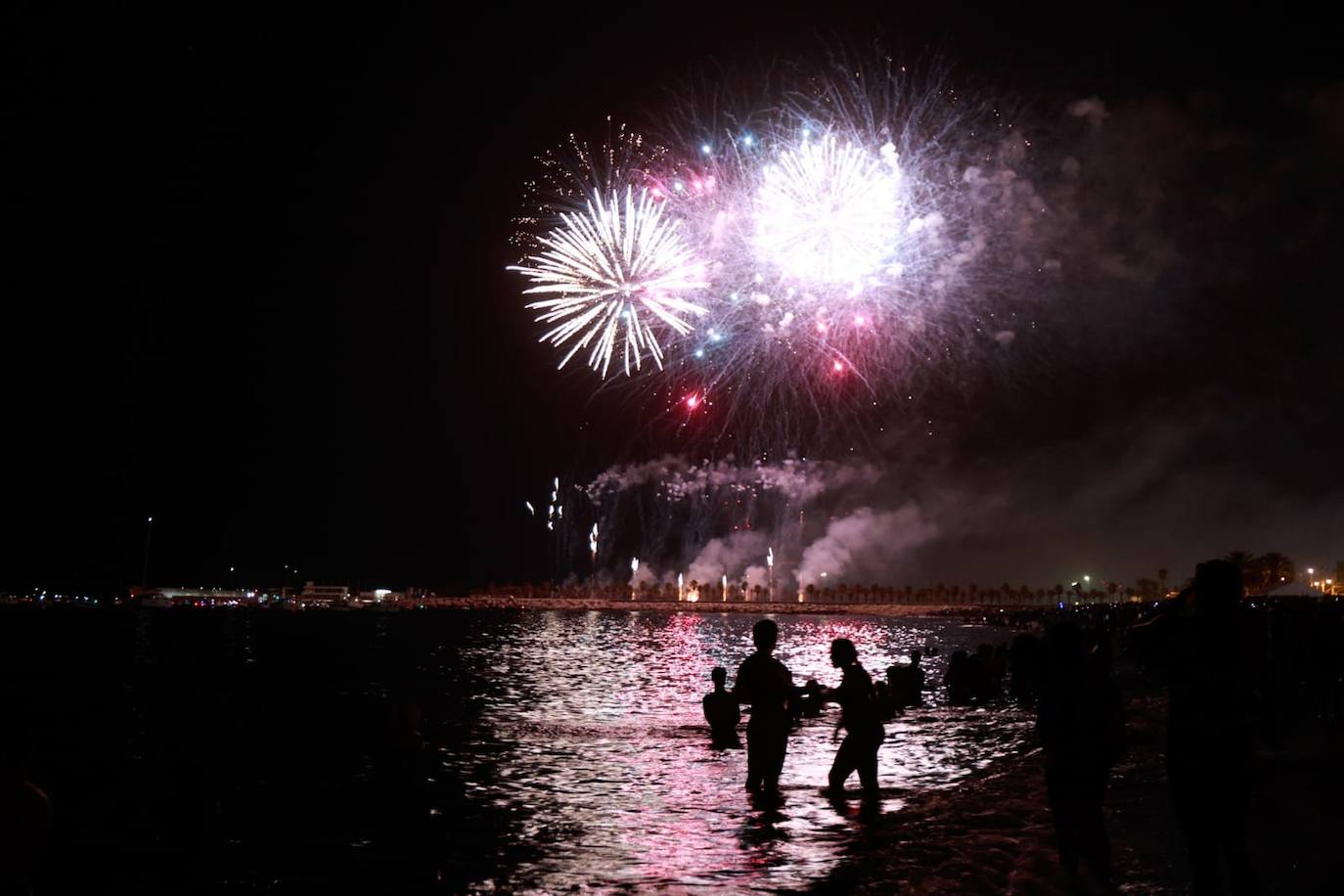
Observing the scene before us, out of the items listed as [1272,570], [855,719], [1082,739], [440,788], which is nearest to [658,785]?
[440,788]

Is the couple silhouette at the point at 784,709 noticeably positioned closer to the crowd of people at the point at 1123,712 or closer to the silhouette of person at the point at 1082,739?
the crowd of people at the point at 1123,712

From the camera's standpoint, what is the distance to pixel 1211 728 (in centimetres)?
566

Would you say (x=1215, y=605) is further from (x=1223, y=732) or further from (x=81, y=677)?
(x=81, y=677)

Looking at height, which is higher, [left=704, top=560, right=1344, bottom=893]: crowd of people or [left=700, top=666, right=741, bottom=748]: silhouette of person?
[left=704, top=560, right=1344, bottom=893]: crowd of people

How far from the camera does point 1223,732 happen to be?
5641 mm

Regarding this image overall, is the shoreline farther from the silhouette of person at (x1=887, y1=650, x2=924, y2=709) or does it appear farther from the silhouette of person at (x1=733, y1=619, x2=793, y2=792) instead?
the silhouette of person at (x1=887, y1=650, x2=924, y2=709)

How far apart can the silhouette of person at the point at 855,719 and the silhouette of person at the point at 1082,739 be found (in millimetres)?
3182

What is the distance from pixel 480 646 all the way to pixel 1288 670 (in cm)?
5236

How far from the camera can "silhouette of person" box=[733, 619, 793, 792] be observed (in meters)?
10.5

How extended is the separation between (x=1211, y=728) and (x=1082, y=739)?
1.96 meters

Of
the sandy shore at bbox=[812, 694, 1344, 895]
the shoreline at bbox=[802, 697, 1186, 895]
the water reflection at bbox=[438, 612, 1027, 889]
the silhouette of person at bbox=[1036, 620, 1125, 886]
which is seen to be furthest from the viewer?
the water reflection at bbox=[438, 612, 1027, 889]

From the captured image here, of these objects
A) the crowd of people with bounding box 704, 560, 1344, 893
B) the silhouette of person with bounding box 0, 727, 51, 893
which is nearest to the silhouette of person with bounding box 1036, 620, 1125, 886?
the crowd of people with bounding box 704, 560, 1344, 893

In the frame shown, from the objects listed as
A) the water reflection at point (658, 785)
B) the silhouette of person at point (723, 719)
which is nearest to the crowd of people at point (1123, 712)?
the water reflection at point (658, 785)

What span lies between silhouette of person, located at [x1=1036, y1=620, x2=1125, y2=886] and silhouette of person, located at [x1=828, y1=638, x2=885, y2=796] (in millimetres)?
3182
